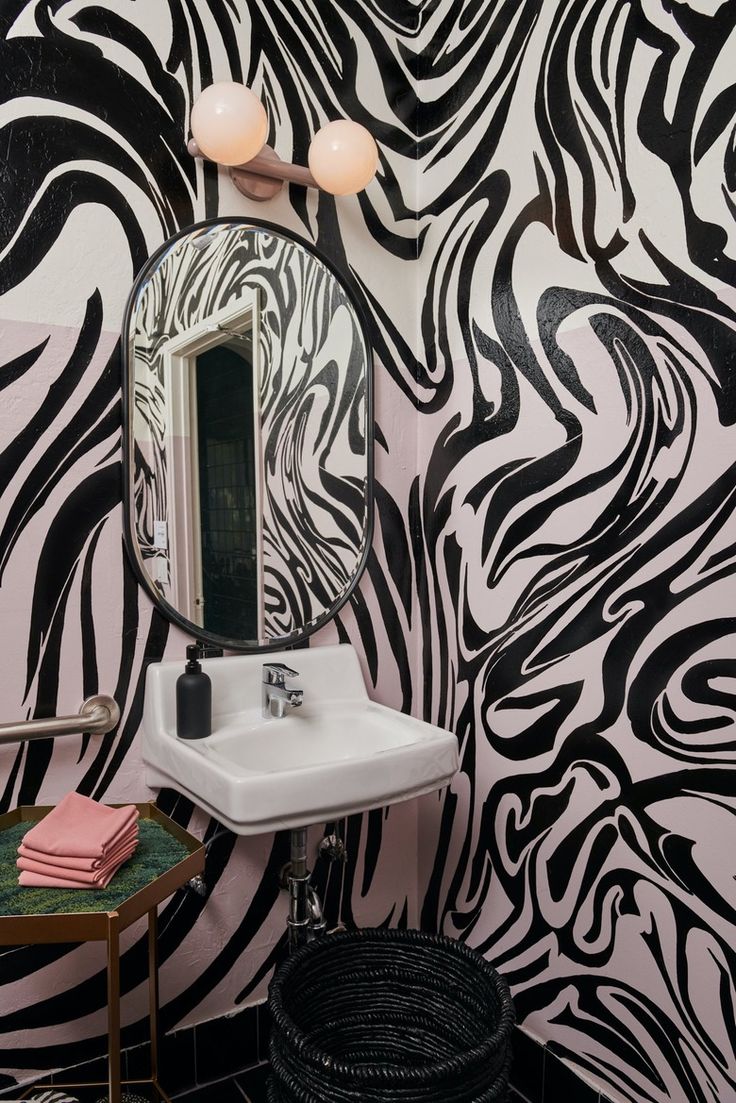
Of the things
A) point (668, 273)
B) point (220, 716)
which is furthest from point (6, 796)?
point (668, 273)

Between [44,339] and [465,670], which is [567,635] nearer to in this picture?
[465,670]

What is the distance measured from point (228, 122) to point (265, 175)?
207 mm

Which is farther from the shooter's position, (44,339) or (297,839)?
(297,839)

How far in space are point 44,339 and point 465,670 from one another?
1.16 metres

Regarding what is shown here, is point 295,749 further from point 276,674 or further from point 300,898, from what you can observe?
point 300,898

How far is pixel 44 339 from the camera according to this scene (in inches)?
59.3

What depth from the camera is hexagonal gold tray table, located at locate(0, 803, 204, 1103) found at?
114 cm

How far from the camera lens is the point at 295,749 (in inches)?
66.7

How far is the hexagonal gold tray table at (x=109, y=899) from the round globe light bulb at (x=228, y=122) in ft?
4.29

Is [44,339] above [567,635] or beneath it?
above

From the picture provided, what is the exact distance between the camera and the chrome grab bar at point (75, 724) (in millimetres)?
1441

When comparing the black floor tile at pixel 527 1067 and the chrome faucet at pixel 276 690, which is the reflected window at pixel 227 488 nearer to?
the chrome faucet at pixel 276 690

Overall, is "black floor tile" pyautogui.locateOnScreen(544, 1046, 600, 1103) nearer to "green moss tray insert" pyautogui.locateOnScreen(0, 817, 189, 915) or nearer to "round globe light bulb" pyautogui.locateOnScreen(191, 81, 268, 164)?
"green moss tray insert" pyautogui.locateOnScreen(0, 817, 189, 915)

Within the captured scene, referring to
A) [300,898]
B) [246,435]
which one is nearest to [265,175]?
[246,435]
